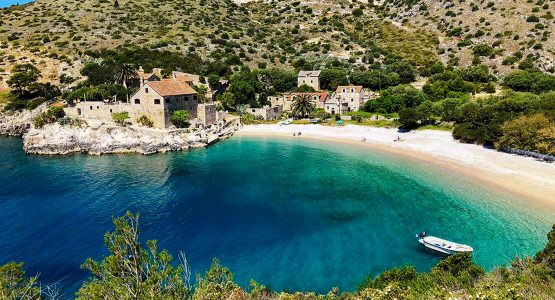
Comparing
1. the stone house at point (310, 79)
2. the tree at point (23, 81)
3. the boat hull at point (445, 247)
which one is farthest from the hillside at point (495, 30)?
the tree at point (23, 81)

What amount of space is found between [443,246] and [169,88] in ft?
166

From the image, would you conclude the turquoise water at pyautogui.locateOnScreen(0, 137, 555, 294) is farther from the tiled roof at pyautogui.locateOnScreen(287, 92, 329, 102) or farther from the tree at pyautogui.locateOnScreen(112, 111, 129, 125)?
the tiled roof at pyautogui.locateOnScreen(287, 92, 329, 102)

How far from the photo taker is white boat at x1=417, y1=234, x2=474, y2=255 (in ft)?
82.4

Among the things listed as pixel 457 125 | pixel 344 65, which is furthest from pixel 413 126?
pixel 344 65

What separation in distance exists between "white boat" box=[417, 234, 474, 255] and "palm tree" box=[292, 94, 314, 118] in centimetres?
4961

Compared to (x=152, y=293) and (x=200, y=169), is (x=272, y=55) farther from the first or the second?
(x=152, y=293)

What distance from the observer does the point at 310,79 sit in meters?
90.5

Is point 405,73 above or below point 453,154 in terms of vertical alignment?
above

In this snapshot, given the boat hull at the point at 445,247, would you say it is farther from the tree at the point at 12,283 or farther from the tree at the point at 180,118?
the tree at the point at 180,118

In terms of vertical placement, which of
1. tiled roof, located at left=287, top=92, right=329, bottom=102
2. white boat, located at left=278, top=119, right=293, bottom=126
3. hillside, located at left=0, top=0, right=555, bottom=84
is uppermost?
hillside, located at left=0, top=0, right=555, bottom=84

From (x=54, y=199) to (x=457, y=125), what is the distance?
56.6 metres

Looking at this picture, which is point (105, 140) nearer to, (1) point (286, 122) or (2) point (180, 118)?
(2) point (180, 118)

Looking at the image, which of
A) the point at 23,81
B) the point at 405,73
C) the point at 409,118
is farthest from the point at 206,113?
the point at 405,73

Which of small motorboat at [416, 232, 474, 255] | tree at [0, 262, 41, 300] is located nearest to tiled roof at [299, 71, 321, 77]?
small motorboat at [416, 232, 474, 255]
